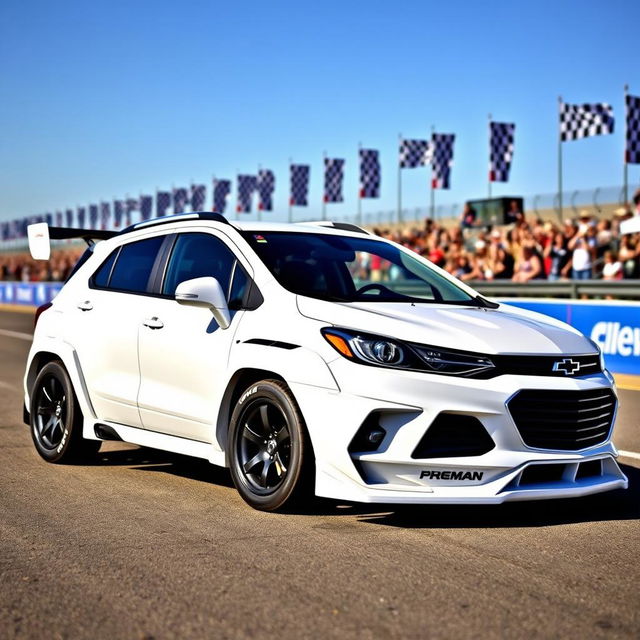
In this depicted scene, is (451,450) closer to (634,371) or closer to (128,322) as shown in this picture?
(128,322)

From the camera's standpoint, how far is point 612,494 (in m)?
6.56

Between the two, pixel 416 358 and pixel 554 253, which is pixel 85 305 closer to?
pixel 416 358

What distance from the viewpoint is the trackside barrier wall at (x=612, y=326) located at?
14438mm

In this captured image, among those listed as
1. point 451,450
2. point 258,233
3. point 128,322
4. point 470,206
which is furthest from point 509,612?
point 470,206

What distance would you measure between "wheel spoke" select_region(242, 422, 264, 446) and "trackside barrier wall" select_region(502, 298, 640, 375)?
946 centimetres

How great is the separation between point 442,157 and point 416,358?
37623mm

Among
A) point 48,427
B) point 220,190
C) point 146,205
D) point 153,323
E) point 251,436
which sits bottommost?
point 48,427

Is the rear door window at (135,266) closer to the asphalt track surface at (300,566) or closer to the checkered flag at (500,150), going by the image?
the asphalt track surface at (300,566)

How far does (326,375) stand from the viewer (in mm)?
5465

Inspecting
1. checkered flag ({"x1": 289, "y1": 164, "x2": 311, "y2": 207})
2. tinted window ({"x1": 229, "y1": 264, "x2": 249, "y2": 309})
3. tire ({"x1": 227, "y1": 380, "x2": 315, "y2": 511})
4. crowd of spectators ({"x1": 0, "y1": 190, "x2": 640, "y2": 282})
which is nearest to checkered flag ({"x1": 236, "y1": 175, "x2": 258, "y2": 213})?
checkered flag ({"x1": 289, "y1": 164, "x2": 311, "y2": 207})

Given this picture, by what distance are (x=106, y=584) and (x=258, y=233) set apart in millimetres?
2745

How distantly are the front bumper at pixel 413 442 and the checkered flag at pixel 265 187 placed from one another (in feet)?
175

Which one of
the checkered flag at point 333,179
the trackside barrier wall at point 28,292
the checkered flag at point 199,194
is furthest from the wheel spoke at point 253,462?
the checkered flag at point 199,194

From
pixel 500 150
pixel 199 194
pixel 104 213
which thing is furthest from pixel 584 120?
pixel 104 213
